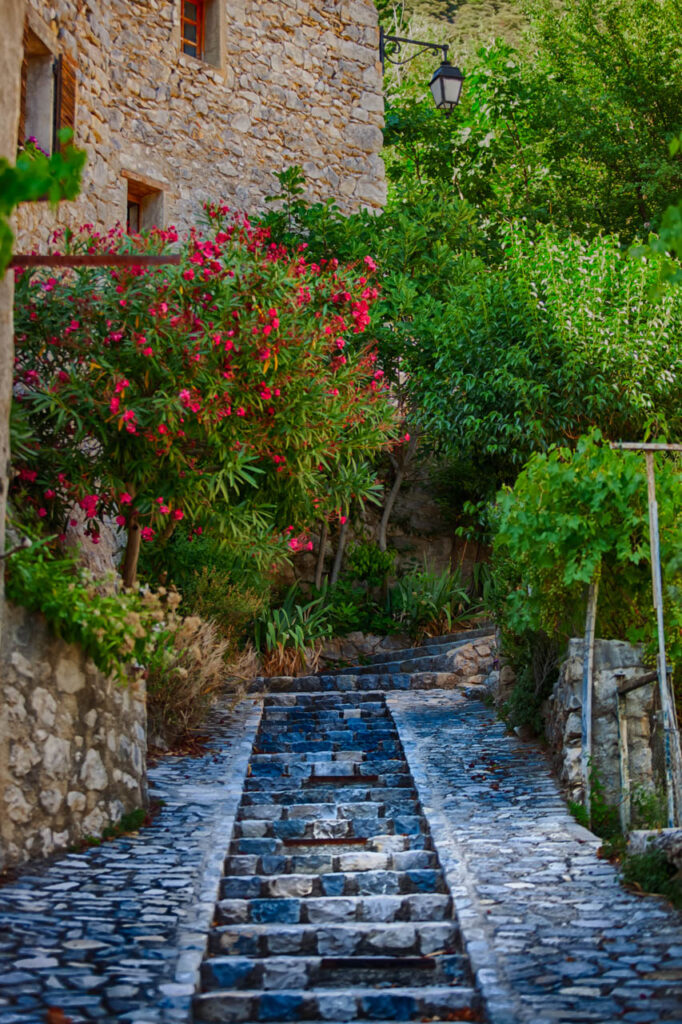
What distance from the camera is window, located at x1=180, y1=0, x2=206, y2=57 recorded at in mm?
13961

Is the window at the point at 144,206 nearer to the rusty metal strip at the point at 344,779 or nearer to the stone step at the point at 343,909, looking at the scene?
the rusty metal strip at the point at 344,779

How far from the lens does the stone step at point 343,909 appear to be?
5312mm

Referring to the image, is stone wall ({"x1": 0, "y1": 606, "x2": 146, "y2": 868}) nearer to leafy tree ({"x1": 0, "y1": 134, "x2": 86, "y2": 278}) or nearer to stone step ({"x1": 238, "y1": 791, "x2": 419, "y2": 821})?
stone step ({"x1": 238, "y1": 791, "x2": 419, "y2": 821})

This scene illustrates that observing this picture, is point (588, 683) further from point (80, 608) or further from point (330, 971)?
point (80, 608)

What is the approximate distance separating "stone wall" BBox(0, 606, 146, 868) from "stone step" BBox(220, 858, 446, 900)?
37.4 inches

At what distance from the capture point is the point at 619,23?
17.8 meters

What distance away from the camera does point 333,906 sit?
5.39 metres

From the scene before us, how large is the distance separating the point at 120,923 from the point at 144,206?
10.2 m

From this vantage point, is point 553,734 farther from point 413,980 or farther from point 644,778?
point 413,980

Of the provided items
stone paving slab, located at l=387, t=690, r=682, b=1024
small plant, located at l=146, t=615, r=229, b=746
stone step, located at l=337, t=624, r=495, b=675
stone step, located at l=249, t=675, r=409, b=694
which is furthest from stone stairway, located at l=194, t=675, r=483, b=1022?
stone step, located at l=337, t=624, r=495, b=675

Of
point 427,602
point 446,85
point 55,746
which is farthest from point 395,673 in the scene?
point 446,85

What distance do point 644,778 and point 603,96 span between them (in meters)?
13.6

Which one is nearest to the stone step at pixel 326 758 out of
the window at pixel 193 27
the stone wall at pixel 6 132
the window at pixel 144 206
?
the stone wall at pixel 6 132

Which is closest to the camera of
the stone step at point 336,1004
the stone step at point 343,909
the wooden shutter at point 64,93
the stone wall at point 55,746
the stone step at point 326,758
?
the stone step at point 336,1004
